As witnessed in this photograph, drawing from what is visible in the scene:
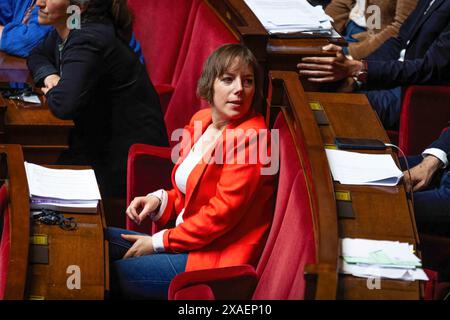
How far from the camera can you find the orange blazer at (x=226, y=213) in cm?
140

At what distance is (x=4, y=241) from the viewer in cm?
136

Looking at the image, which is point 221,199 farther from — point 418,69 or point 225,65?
point 418,69

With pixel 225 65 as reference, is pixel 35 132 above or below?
below

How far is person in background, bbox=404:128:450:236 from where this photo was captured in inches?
62.2

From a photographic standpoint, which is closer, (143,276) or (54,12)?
(143,276)

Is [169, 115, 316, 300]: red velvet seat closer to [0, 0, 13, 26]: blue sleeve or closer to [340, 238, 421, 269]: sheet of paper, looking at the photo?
[340, 238, 421, 269]: sheet of paper

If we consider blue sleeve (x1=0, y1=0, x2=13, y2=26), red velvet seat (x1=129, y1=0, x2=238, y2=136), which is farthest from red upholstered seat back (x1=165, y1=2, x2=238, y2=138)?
blue sleeve (x1=0, y1=0, x2=13, y2=26)

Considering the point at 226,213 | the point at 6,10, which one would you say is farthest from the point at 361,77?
the point at 6,10

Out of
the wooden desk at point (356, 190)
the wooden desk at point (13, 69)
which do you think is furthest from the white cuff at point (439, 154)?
the wooden desk at point (13, 69)

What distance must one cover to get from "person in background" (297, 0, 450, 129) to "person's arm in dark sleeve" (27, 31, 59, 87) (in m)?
0.59

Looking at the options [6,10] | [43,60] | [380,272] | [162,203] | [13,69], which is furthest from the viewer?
[6,10]

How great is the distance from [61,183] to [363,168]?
485 mm

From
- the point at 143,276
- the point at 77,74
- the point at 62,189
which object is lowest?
the point at 143,276

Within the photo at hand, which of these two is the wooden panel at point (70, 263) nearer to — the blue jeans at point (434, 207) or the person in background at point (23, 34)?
the blue jeans at point (434, 207)
